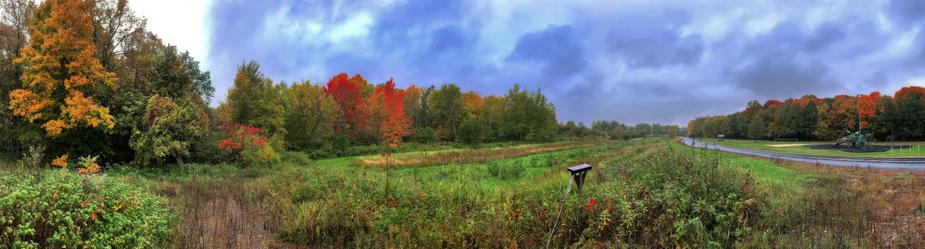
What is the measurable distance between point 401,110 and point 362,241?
43599 mm

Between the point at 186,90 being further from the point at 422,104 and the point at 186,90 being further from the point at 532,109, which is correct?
the point at 532,109

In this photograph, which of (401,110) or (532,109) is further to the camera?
(532,109)

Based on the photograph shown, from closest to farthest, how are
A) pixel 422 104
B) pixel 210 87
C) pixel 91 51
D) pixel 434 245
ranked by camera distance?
pixel 434 245 < pixel 91 51 < pixel 210 87 < pixel 422 104

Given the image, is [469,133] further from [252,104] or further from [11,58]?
[11,58]

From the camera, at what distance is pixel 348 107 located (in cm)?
4741

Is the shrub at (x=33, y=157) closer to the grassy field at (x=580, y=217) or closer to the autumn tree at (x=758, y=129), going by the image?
the grassy field at (x=580, y=217)

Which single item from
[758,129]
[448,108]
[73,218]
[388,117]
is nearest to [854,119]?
[758,129]

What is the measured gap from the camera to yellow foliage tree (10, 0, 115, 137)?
67.7 feet

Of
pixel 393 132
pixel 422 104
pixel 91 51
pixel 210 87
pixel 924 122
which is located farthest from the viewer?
pixel 422 104

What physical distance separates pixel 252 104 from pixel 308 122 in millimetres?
4993

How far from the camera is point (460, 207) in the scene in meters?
7.77

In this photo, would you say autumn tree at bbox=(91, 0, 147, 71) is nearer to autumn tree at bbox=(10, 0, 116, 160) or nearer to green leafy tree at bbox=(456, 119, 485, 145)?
autumn tree at bbox=(10, 0, 116, 160)

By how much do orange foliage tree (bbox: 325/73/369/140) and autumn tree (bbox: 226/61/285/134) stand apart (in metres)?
9.35

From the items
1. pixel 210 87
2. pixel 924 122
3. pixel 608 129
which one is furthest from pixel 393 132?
pixel 608 129
